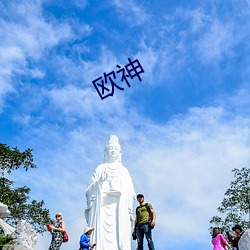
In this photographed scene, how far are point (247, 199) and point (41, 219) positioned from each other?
899cm

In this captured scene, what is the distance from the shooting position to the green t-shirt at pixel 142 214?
10.6m

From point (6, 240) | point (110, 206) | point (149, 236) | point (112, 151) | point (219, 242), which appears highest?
point (112, 151)

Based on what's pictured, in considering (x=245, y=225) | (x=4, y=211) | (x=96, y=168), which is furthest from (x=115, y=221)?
(x=245, y=225)

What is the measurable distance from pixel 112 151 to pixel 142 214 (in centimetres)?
445

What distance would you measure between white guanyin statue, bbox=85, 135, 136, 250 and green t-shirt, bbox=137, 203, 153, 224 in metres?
3.19

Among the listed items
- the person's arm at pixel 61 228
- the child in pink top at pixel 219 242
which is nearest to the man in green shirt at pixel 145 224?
the child in pink top at pixel 219 242

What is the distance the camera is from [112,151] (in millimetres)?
14883

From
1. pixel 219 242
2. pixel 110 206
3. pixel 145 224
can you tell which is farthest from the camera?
pixel 110 206

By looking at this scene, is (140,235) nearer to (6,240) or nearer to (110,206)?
(6,240)

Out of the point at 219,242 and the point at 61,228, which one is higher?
the point at 61,228

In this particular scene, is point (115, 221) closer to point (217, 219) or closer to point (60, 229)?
point (60, 229)

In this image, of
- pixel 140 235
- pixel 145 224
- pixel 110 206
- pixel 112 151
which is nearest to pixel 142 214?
pixel 145 224

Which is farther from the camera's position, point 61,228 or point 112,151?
point 112,151

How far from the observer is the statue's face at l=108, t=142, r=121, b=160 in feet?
48.8
